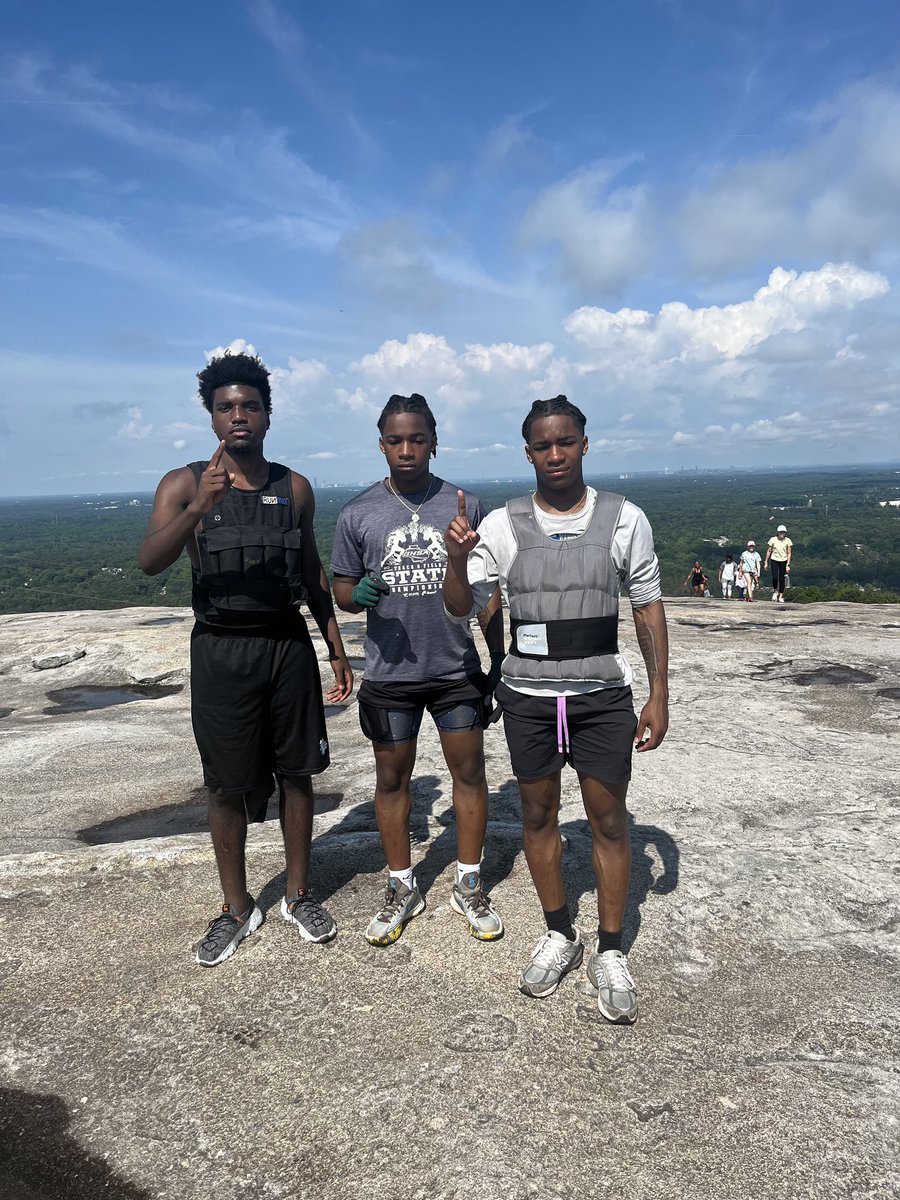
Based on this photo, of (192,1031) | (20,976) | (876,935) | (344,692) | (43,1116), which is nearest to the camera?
(43,1116)

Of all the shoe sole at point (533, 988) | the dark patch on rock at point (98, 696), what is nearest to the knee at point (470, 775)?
the shoe sole at point (533, 988)

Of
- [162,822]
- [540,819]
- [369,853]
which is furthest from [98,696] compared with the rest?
[540,819]

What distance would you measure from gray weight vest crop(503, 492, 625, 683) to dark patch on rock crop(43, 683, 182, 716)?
6.81 m

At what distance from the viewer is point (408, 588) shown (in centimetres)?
311

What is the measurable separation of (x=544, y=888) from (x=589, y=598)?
3.81 ft

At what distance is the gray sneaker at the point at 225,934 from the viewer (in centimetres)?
294

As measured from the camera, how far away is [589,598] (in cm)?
267

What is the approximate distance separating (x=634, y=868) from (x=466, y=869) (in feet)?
3.20

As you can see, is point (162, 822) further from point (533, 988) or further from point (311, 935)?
point (533, 988)

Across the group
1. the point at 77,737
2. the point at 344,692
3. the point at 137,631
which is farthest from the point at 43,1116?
the point at 137,631

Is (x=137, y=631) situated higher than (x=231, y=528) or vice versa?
(x=231, y=528)

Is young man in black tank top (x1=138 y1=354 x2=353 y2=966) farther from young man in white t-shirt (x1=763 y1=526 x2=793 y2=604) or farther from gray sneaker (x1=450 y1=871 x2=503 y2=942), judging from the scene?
young man in white t-shirt (x1=763 y1=526 x2=793 y2=604)

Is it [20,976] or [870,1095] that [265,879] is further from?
[870,1095]

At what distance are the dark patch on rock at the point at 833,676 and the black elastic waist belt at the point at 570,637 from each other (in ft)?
19.0
